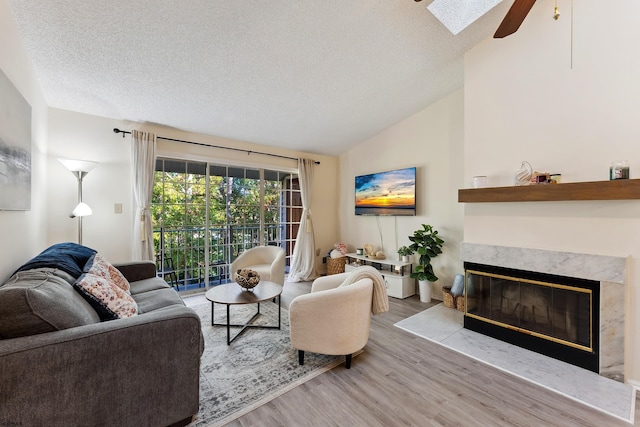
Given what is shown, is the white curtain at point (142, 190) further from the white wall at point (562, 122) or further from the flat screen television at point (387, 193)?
the white wall at point (562, 122)

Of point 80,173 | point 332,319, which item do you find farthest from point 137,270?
point 332,319

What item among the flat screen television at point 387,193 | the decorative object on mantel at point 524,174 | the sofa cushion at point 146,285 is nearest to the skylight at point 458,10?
the decorative object on mantel at point 524,174

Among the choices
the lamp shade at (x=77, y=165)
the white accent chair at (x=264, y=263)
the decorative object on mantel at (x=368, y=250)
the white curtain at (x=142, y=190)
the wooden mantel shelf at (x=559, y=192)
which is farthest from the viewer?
the decorative object on mantel at (x=368, y=250)

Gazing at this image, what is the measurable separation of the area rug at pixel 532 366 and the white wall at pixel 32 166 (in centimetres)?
333

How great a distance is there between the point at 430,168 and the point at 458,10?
2.06m

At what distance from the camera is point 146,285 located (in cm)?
267

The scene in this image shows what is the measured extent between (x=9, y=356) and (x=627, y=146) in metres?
3.99

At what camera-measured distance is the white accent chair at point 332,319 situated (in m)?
2.01

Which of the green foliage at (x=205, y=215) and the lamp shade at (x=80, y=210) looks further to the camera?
the green foliage at (x=205, y=215)

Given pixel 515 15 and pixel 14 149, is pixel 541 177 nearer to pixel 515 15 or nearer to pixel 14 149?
pixel 515 15

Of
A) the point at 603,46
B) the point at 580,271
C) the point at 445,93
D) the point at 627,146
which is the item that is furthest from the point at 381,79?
the point at 580,271

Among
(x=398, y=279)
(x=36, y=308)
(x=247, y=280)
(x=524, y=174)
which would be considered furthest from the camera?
(x=398, y=279)

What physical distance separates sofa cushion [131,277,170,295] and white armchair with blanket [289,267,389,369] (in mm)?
1530

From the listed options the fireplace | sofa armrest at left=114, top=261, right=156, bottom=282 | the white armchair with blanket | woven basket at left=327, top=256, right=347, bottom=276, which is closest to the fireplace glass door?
the fireplace
